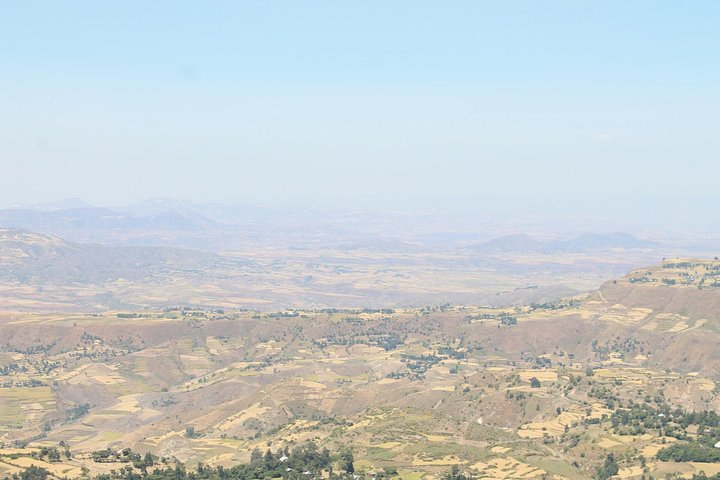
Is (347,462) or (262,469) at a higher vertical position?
(347,462)

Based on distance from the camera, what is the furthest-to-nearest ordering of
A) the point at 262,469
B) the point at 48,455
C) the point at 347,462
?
1. the point at 347,462
2. the point at 48,455
3. the point at 262,469

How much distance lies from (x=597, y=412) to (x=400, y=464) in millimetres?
43713

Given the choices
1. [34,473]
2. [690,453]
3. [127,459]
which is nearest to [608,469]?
[690,453]

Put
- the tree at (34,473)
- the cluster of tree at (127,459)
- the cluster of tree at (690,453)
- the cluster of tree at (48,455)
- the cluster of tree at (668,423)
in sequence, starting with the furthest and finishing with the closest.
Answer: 1. the cluster of tree at (668,423)
2. the cluster of tree at (48,455)
3. the cluster of tree at (127,459)
4. the cluster of tree at (690,453)
5. the tree at (34,473)

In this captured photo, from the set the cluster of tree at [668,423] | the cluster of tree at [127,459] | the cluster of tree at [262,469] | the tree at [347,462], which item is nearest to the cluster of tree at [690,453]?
the cluster of tree at [668,423]

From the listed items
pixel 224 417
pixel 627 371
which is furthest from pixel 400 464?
pixel 627 371

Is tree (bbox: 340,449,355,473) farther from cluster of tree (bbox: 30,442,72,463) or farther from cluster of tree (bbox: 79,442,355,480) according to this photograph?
cluster of tree (bbox: 30,442,72,463)

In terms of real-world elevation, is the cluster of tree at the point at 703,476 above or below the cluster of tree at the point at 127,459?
above

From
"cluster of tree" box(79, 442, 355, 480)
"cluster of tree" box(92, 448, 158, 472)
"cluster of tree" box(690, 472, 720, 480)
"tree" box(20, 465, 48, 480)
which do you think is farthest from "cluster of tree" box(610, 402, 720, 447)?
"tree" box(20, 465, 48, 480)

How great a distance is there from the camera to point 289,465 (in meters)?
115

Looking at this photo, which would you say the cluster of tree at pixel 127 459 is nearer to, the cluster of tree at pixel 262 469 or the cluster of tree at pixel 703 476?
the cluster of tree at pixel 262 469

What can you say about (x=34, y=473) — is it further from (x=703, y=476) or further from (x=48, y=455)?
(x=703, y=476)

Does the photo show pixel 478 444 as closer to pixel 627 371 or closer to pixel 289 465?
pixel 289 465

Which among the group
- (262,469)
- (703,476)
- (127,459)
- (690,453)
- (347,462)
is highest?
(690,453)
